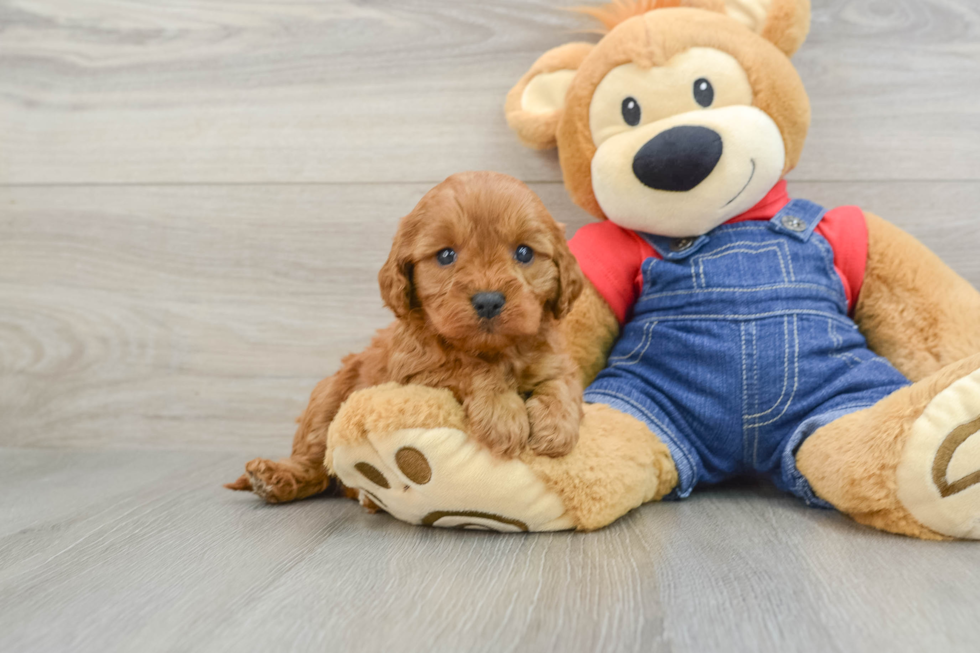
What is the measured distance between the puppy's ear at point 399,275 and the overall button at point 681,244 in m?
0.53

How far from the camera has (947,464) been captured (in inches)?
34.8

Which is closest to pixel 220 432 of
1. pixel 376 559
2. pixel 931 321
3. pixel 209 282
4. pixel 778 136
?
pixel 209 282

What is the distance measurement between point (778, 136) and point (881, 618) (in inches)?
32.2

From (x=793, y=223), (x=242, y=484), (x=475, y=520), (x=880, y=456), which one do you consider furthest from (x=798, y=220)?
(x=242, y=484)

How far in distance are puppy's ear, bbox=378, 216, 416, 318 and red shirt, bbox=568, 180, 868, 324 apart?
420 mm

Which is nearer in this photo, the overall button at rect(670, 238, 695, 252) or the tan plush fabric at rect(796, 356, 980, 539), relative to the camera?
the tan plush fabric at rect(796, 356, 980, 539)

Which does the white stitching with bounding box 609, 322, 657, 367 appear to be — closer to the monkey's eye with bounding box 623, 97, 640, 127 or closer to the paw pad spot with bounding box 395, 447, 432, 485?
the monkey's eye with bounding box 623, 97, 640, 127

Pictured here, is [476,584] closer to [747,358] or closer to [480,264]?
[480,264]

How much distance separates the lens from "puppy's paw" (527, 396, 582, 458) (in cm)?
95

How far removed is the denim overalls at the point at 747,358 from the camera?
3.70 ft

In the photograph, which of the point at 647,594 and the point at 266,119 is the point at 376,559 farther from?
the point at 266,119

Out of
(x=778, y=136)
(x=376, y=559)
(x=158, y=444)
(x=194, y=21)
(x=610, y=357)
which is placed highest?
(x=194, y=21)

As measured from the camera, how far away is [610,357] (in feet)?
4.26

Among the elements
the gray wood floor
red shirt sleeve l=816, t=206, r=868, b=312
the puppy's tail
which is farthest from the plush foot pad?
the puppy's tail
